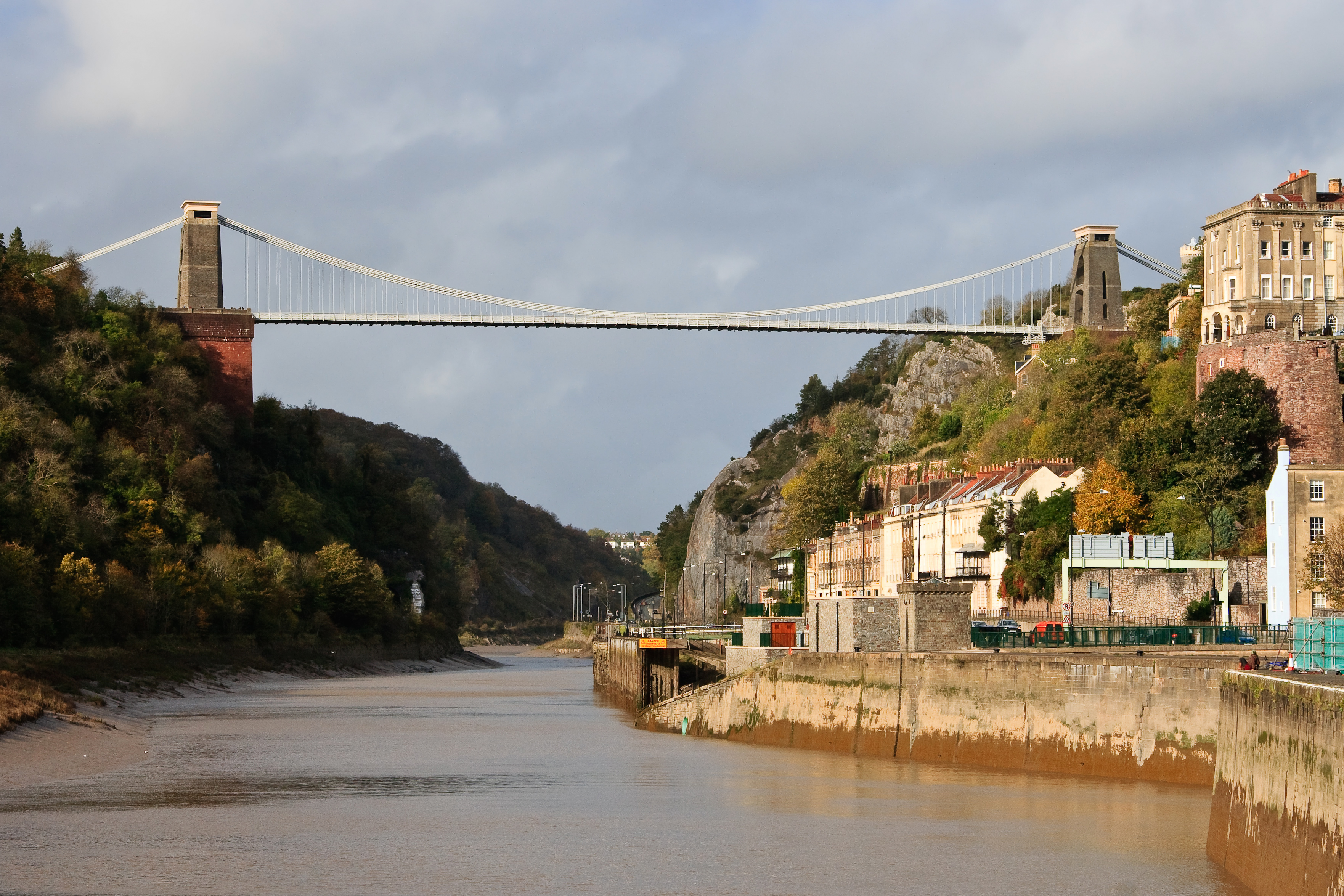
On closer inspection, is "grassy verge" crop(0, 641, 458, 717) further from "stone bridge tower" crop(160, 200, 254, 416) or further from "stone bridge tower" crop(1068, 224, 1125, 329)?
"stone bridge tower" crop(1068, 224, 1125, 329)

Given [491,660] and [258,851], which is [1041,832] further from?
[491,660]

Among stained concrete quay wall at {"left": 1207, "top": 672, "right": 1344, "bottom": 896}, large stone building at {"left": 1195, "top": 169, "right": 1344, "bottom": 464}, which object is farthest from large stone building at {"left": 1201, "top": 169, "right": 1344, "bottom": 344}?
stained concrete quay wall at {"left": 1207, "top": 672, "right": 1344, "bottom": 896}

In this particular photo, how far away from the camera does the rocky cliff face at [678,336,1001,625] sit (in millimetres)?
102500

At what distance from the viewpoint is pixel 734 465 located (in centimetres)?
12838

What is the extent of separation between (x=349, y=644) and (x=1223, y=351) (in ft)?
142

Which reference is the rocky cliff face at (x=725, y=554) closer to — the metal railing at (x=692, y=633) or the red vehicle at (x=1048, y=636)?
the metal railing at (x=692, y=633)

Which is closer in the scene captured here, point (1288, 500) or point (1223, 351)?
point (1288, 500)

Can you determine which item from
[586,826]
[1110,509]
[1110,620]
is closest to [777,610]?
[1110,509]

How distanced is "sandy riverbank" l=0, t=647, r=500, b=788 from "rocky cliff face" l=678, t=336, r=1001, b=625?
170 feet

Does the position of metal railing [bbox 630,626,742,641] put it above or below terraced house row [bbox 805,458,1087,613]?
below

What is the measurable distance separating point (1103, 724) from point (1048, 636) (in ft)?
22.0

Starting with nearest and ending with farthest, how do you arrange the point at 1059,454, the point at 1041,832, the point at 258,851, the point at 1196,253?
the point at 258,851 < the point at 1041,832 < the point at 1059,454 < the point at 1196,253

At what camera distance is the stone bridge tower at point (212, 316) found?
287ft

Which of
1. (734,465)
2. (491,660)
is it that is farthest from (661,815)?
(734,465)
